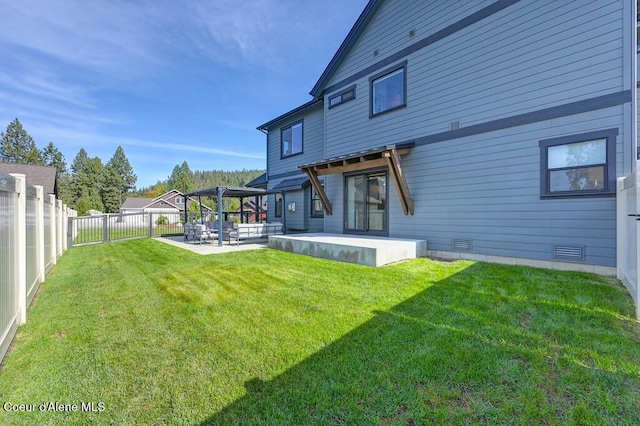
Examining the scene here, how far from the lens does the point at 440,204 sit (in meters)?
7.02

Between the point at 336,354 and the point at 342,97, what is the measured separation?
895 centimetres

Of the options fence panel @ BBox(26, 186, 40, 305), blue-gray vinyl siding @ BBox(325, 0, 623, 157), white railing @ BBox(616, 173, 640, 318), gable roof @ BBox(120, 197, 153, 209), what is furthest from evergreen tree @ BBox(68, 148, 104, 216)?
white railing @ BBox(616, 173, 640, 318)

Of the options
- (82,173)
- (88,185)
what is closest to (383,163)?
(88,185)

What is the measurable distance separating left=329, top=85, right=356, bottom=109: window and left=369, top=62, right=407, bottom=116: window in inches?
30.2

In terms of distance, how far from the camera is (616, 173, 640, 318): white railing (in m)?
3.28

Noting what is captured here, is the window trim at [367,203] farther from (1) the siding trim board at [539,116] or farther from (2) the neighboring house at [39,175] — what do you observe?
(2) the neighboring house at [39,175]

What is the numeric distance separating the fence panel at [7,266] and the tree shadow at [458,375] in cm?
245

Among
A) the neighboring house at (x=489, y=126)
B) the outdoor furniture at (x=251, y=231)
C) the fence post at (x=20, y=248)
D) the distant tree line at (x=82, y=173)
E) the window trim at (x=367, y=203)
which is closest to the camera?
the fence post at (x=20, y=248)

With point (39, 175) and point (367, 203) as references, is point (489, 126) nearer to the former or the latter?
point (367, 203)

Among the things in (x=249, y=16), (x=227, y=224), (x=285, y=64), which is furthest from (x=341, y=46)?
(x=227, y=224)

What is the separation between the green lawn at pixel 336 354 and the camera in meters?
1.85

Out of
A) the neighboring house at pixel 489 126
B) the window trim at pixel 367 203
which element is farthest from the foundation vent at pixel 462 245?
the window trim at pixel 367 203

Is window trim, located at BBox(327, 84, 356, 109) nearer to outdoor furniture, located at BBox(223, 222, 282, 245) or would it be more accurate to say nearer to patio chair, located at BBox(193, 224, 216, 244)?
outdoor furniture, located at BBox(223, 222, 282, 245)

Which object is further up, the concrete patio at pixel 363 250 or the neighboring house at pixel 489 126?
the neighboring house at pixel 489 126
